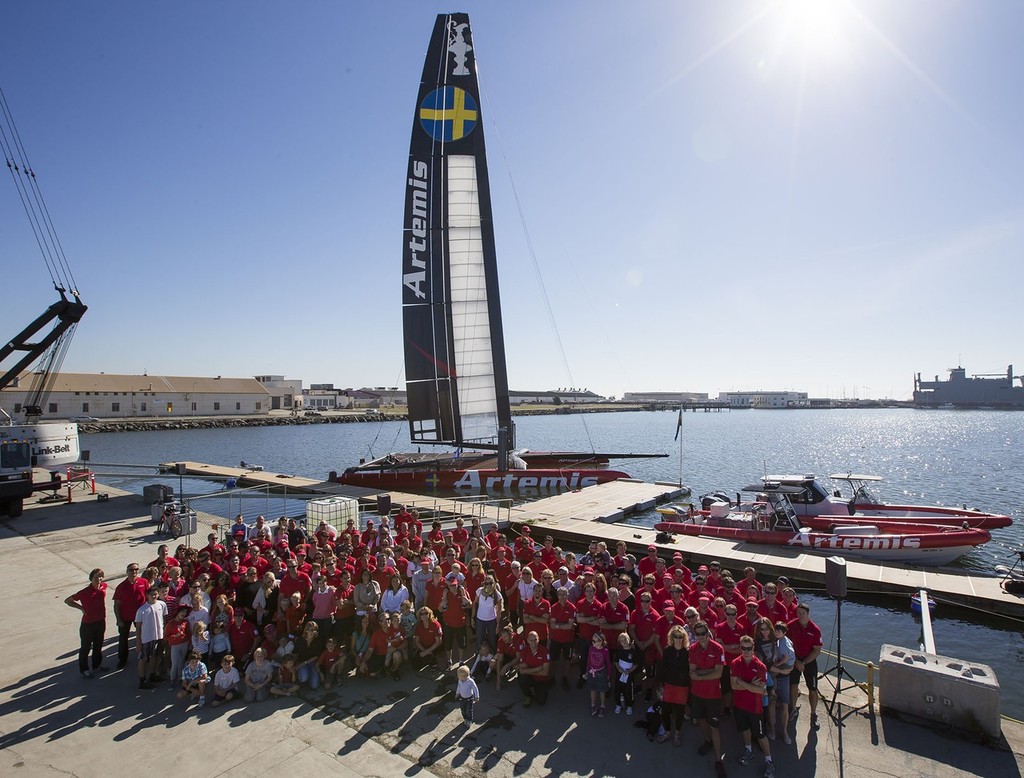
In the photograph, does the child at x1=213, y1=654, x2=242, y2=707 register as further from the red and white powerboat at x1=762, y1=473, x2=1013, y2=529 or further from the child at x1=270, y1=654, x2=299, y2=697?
the red and white powerboat at x1=762, y1=473, x2=1013, y2=529

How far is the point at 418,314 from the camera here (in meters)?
26.1

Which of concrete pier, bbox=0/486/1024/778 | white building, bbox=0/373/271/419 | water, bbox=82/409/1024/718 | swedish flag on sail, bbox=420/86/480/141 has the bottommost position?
water, bbox=82/409/1024/718

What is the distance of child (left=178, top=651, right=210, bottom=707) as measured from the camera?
750 centimetres

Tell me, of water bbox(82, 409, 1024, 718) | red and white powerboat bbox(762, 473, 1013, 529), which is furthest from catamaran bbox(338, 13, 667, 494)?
red and white powerboat bbox(762, 473, 1013, 529)

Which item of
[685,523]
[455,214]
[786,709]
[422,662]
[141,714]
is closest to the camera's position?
[786,709]

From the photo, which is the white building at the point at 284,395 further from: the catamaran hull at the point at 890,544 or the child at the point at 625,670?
the child at the point at 625,670

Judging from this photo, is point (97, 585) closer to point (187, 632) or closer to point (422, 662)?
point (187, 632)

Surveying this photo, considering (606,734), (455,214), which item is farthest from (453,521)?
(455,214)

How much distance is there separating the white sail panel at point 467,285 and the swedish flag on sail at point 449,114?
3.77 ft

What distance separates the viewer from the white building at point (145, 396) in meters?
88.6

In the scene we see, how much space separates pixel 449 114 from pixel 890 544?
23655 mm

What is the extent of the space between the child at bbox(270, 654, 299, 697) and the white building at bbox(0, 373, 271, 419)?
322ft

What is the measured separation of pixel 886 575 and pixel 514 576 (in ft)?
33.4

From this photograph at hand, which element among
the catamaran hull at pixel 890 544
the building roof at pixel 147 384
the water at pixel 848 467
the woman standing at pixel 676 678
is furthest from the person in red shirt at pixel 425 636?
the building roof at pixel 147 384
